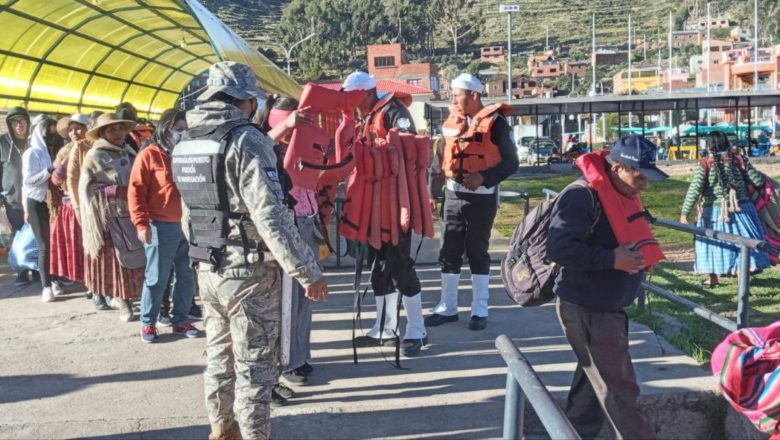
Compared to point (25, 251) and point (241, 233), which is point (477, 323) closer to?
point (241, 233)

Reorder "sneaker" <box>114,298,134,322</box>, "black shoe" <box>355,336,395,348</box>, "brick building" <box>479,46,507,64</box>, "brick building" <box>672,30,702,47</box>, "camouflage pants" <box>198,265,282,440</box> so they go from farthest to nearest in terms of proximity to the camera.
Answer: "brick building" <box>672,30,702,47</box> < "brick building" <box>479,46,507,64</box> < "sneaker" <box>114,298,134,322</box> < "black shoe" <box>355,336,395,348</box> < "camouflage pants" <box>198,265,282,440</box>

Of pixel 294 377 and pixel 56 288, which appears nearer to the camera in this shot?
pixel 294 377

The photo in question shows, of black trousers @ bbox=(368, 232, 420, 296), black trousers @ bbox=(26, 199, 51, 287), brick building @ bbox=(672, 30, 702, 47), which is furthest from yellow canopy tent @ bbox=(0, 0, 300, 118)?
brick building @ bbox=(672, 30, 702, 47)

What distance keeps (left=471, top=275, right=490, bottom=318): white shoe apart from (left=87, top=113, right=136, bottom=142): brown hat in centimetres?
326

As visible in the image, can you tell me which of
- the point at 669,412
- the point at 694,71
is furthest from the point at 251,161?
the point at 694,71

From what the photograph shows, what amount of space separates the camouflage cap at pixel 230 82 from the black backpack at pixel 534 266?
156 centimetres

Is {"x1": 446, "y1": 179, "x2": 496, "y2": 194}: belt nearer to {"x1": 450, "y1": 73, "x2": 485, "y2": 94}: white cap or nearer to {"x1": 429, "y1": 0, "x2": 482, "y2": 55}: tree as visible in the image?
{"x1": 450, "y1": 73, "x2": 485, "y2": 94}: white cap

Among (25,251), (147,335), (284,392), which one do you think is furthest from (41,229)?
(284,392)

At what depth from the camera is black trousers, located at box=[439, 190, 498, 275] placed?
251 inches

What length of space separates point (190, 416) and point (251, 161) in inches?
73.2

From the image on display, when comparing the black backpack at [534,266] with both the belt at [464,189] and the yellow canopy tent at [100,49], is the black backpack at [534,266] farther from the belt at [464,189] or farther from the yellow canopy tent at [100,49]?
the yellow canopy tent at [100,49]

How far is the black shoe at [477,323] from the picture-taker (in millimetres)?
6480

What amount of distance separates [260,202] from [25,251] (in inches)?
249

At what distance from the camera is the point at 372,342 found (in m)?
6.11
